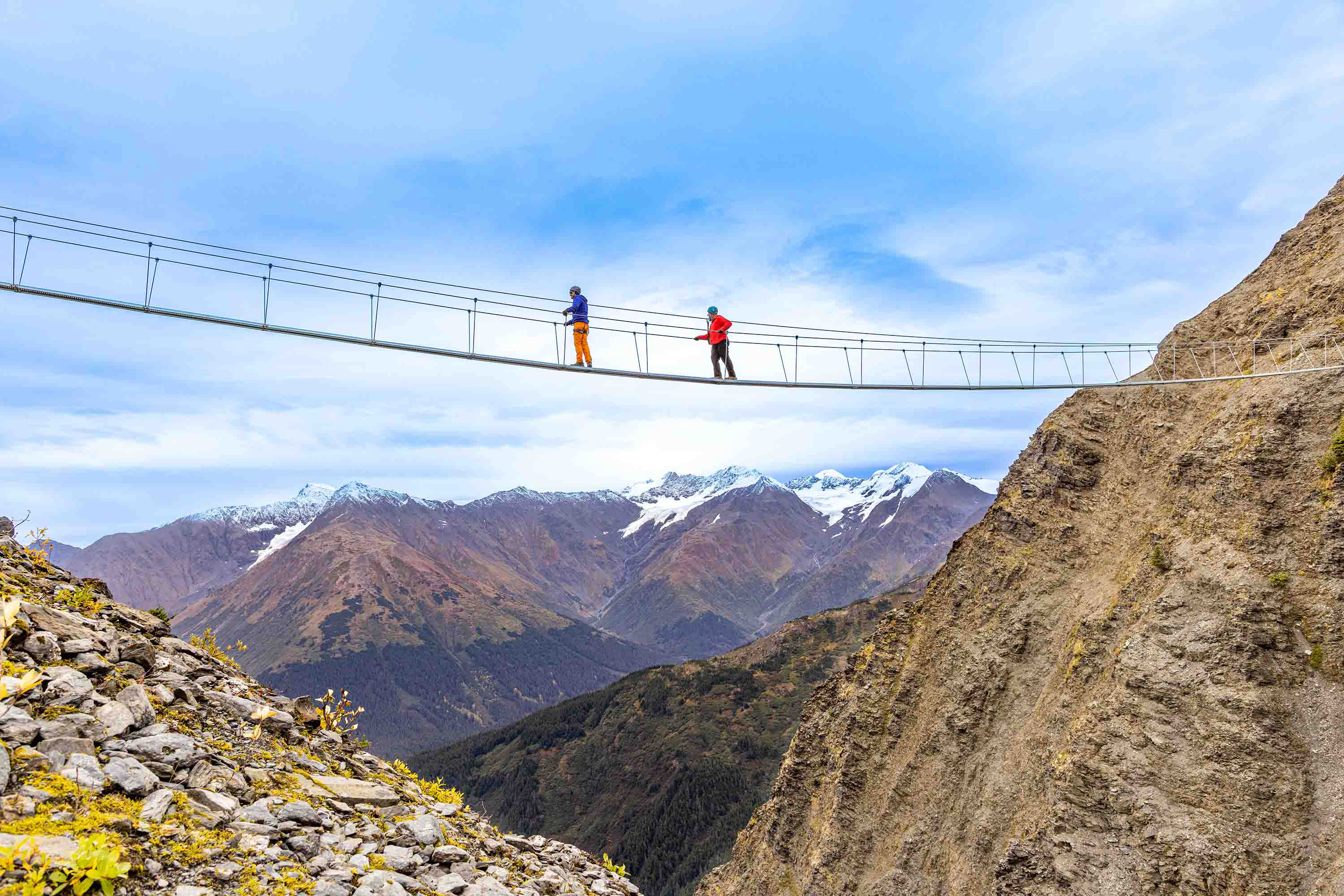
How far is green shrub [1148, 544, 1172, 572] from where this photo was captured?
91.6 ft

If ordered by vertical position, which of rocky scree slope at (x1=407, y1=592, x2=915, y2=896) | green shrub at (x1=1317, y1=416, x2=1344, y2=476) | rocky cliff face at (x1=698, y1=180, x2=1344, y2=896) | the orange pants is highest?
the orange pants

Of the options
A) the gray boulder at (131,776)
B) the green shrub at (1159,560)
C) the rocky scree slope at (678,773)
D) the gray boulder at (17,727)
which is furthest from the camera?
the rocky scree slope at (678,773)

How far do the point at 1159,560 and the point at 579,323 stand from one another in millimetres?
24100

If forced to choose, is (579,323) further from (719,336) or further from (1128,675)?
(1128,675)

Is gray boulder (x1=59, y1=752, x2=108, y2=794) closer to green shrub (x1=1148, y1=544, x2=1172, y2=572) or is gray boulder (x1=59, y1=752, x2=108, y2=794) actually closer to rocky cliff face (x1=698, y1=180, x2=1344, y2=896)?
rocky cliff face (x1=698, y1=180, x2=1344, y2=896)

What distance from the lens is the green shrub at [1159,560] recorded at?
2791 cm

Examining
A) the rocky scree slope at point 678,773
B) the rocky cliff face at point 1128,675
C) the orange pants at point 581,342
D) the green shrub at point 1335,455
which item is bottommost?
the rocky scree slope at point 678,773

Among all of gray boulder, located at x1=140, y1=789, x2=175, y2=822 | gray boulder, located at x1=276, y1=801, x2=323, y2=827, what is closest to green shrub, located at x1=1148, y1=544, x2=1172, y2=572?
gray boulder, located at x1=276, y1=801, x2=323, y2=827

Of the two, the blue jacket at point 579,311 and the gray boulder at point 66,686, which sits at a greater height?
the blue jacket at point 579,311

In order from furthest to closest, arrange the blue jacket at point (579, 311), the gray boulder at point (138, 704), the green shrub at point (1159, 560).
Answer: the green shrub at point (1159, 560) → the blue jacket at point (579, 311) → the gray boulder at point (138, 704)

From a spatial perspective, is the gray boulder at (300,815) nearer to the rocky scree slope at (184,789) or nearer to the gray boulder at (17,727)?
the rocky scree slope at (184,789)

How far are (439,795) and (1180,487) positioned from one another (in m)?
30.7

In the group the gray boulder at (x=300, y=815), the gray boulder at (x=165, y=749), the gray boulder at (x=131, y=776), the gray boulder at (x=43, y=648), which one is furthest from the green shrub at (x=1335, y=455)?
the gray boulder at (x=43, y=648)

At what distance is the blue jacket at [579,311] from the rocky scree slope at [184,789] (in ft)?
41.1
